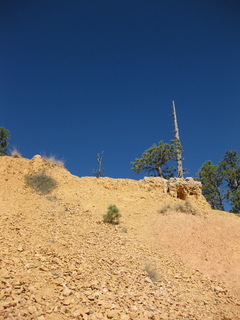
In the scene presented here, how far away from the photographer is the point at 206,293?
5.10 metres

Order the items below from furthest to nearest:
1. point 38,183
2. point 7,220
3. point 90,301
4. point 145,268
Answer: point 38,183
point 7,220
point 145,268
point 90,301

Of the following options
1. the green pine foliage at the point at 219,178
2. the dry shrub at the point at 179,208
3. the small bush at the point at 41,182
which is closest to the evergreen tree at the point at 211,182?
the green pine foliage at the point at 219,178

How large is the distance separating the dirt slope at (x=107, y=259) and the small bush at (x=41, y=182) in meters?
0.29

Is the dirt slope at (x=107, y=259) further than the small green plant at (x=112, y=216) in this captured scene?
No

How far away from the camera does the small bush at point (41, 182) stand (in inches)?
395

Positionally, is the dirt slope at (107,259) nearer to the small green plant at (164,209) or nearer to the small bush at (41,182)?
the small green plant at (164,209)

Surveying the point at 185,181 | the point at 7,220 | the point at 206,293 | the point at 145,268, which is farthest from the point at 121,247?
the point at 185,181

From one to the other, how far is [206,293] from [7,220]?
213 inches

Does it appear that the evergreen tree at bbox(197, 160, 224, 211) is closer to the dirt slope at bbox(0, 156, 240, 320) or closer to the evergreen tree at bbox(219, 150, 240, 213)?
the evergreen tree at bbox(219, 150, 240, 213)

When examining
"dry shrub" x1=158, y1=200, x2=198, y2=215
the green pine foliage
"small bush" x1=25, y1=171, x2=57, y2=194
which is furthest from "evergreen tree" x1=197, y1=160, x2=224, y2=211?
"small bush" x1=25, y1=171, x2=57, y2=194

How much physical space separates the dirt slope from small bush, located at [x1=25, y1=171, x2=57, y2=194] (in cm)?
29

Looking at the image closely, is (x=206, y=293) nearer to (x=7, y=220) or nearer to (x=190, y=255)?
(x=190, y=255)

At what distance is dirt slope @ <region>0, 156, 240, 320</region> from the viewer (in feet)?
12.6

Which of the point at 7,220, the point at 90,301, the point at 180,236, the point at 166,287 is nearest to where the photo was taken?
the point at 90,301
